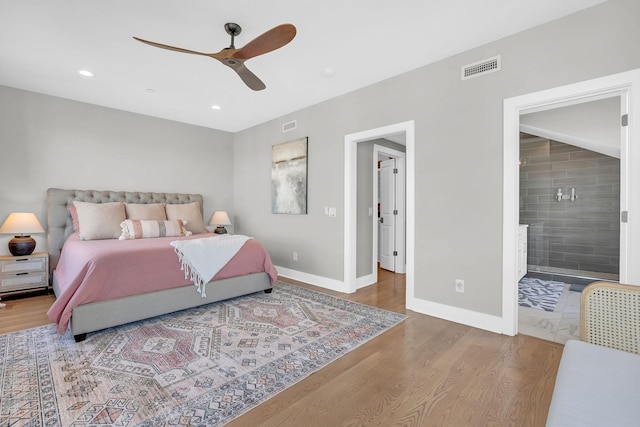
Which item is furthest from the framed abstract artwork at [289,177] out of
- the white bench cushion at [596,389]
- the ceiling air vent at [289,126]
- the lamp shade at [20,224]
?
the white bench cushion at [596,389]

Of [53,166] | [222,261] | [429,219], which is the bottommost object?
[222,261]

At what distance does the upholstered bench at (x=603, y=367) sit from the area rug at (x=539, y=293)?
91.2 inches

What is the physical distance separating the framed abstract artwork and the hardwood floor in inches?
94.3

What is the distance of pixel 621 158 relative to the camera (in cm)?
219

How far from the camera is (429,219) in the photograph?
123 inches

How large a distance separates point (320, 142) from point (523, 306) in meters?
3.19

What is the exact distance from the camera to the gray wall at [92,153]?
12.5 feet

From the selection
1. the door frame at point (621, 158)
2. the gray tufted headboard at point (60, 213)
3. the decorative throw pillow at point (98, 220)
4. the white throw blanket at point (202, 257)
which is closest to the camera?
the door frame at point (621, 158)

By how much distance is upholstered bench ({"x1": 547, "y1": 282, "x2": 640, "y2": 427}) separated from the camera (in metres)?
0.89

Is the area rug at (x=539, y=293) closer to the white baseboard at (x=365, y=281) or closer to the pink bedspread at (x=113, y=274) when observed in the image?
the white baseboard at (x=365, y=281)

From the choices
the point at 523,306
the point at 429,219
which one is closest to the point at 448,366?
the point at 429,219

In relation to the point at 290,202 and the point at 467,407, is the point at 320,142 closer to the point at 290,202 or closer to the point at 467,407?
the point at 290,202

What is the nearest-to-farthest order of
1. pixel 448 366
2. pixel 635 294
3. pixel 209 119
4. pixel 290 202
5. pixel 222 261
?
pixel 635 294 < pixel 448 366 < pixel 222 261 < pixel 290 202 < pixel 209 119

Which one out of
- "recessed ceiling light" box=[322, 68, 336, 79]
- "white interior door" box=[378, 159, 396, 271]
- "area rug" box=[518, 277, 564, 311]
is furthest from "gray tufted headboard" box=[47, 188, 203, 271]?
"area rug" box=[518, 277, 564, 311]
